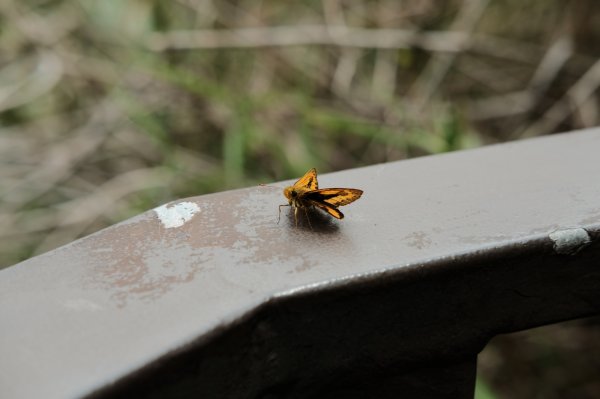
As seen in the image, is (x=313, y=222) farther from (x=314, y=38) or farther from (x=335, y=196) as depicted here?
(x=314, y=38)

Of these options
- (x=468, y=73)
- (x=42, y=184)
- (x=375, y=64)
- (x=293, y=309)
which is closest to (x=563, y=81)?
(x=468, y=73)

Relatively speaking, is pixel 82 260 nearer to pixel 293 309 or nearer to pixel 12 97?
pixel 293 309

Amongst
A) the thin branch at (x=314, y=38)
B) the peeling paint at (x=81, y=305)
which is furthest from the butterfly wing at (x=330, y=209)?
the thin branch at (x=314, y=38)

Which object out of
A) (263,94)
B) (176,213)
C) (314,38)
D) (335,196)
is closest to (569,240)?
(335,196)

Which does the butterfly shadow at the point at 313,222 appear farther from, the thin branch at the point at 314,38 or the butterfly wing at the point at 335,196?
the thin branch at the point at 314,38

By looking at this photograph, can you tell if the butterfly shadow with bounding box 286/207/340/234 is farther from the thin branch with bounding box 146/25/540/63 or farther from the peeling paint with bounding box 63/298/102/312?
the thin branch with bounding box 146/25/540/63

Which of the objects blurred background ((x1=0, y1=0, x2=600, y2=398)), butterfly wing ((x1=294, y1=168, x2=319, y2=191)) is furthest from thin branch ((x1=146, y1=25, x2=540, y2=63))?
butterfly wing ((x1=294, y1=168, x2=319, y2=191))
